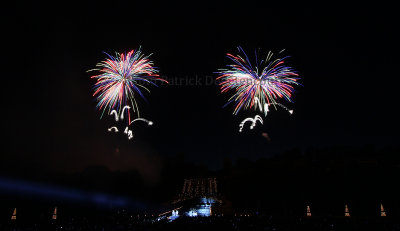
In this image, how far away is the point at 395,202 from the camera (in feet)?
128

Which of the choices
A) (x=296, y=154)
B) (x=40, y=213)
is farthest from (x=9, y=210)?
(x=296, y=154)

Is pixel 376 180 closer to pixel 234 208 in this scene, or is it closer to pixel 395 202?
pixel 395 202

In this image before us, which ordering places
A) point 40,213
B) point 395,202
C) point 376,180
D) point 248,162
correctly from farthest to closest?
point 248,162
point 40,213
point 376,180
point 395,202

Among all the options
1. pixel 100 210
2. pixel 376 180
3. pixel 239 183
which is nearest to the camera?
pixel 376 180

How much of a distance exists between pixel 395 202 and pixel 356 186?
5482 mm

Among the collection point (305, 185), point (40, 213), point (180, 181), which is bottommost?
point (40, 213)

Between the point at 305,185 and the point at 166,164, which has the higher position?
the point at 166,164

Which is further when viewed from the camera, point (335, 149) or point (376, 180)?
point (335, 149)

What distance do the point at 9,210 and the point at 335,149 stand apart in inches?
2236

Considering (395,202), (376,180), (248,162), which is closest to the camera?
(395,202)

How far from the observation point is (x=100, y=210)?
2447 inches

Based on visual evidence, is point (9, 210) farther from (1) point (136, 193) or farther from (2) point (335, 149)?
(2) point (335, 149)

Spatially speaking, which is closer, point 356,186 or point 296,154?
point 356,186

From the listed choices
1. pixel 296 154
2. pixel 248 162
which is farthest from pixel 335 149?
pixel 248 162
